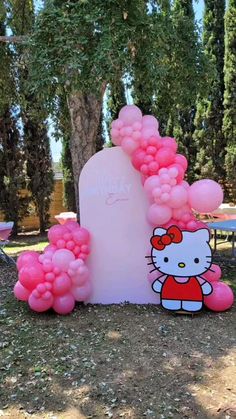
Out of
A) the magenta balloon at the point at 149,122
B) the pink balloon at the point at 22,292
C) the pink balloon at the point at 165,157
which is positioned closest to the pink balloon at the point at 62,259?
the pink balloon at the point at 22,292

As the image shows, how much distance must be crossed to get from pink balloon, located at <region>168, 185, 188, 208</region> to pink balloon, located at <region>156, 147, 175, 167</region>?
0.26m

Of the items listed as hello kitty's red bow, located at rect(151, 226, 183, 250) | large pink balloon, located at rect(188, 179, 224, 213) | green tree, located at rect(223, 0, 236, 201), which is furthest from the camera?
green tree, located at rect(223, 0, 236, 201)

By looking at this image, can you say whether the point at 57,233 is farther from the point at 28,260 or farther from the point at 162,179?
the point at 162,179

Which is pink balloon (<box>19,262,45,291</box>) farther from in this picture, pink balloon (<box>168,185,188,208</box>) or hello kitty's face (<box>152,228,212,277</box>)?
pink balloon (<box>168,185,188,208</box>)

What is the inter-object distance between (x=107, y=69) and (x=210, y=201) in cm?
158

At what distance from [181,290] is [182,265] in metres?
0.25

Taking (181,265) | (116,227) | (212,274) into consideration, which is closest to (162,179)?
(116,227)

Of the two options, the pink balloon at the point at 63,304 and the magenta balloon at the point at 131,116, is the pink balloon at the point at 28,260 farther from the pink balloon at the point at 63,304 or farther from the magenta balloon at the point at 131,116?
the magenta balloon at the point at 131,116

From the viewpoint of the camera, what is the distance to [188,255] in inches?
161

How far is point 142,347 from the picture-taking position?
11.3ft

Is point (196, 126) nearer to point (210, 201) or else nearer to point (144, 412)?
point (210, 201)

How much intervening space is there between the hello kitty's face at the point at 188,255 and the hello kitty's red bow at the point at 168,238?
27mm

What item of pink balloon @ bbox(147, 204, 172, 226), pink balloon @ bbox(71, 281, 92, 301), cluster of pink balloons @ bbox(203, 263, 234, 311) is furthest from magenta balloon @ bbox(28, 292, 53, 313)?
cluster of pink balloons @ bbox(203, 263, 234, 311)

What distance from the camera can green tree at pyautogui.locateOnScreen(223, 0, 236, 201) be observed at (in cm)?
1096
